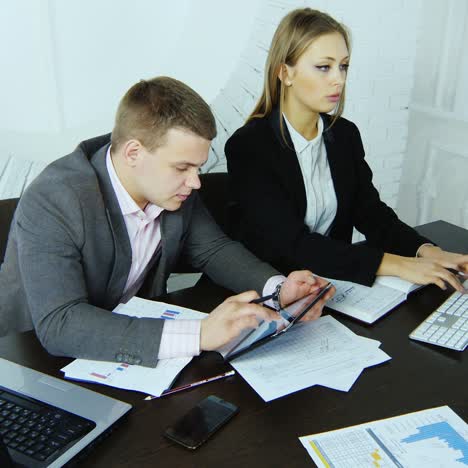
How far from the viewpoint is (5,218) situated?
1.41 m

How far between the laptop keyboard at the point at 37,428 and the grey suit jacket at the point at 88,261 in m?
0.17

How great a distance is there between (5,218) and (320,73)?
39.3 inches

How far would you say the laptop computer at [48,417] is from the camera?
0.75 m

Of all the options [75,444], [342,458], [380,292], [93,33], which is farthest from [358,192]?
[75,444]

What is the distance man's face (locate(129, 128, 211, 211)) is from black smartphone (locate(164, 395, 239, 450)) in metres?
0.51

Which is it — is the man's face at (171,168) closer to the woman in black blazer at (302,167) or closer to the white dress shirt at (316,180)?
the woman in black blazer at (302,167)

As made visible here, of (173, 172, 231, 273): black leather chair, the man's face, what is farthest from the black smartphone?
(173, 172, 231, 273): black leather chair

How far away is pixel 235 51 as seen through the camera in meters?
2.15

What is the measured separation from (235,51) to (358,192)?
0.77 metres

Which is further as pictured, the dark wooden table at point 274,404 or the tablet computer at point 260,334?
the tablet computer at point 260,334

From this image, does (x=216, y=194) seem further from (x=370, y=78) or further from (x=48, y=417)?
(x=370, y=78)

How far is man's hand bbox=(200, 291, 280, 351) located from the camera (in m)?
1.00

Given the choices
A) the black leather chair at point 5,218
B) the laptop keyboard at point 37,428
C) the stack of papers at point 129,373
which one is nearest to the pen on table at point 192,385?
the stack of papers at point 129,373

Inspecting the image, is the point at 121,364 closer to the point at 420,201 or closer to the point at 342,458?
the point at 342,458
